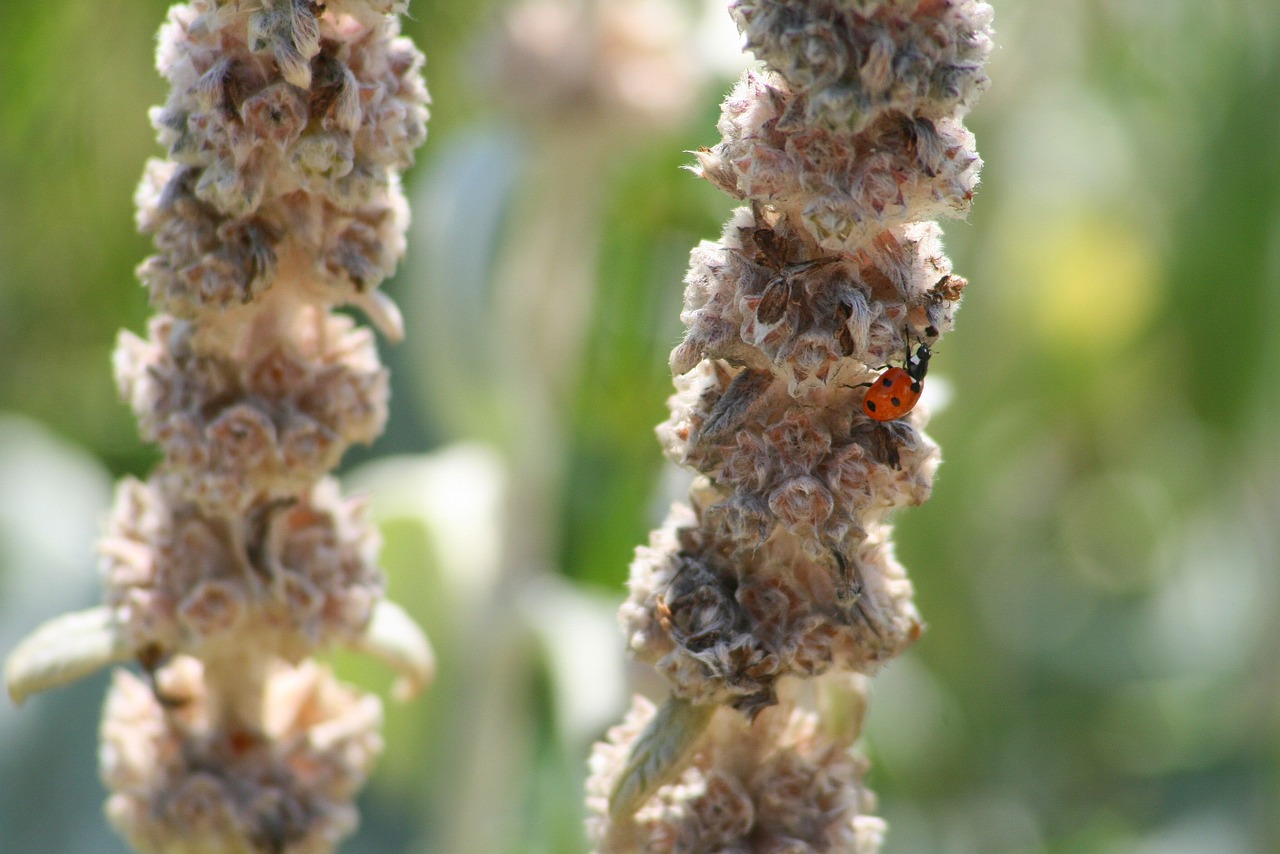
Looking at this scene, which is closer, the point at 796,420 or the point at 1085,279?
the point at 796,420

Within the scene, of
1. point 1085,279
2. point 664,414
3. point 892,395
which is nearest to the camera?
point 892,395

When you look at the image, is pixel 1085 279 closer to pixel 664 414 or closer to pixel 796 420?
pixel 664 414

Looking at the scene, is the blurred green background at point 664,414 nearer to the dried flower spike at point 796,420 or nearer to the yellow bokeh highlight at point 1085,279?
the yellow bokeh highlight at point 1085,279

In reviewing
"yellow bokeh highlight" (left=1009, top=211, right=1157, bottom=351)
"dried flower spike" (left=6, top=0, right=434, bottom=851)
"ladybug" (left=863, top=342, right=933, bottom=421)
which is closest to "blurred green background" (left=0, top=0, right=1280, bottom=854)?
"yellow bokeh highlight" (left=1009, top=211, right=1157, bottom=351)

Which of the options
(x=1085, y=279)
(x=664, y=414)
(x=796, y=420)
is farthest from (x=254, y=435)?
(x=1085, y=279)

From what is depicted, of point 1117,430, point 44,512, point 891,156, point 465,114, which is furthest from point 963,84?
point 1117,430

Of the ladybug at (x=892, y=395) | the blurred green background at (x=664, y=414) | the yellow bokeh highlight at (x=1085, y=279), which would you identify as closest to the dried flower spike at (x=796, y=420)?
the ladybug at (x=892, y=395)

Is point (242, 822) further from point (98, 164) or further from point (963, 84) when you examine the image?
point (98, 164)
